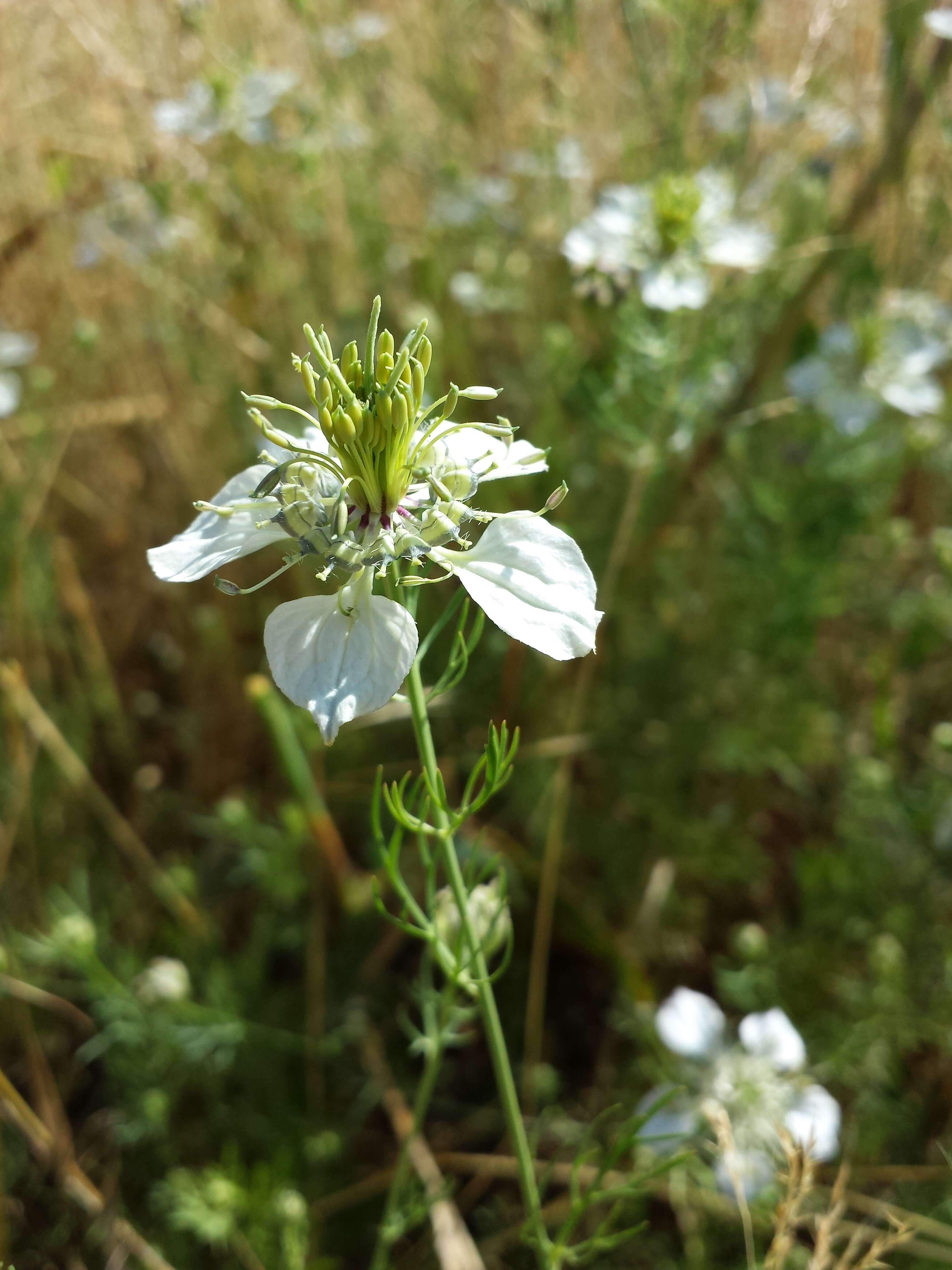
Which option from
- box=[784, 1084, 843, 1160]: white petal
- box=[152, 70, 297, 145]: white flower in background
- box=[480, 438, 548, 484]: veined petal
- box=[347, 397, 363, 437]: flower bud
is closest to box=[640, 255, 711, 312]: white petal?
box=[480, 438, 548, 484]: veined petal

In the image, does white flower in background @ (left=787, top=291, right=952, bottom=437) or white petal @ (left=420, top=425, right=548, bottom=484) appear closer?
white petal @ (left=420, top=425, right=548, bottom=484)

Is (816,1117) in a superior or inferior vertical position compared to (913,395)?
inferior

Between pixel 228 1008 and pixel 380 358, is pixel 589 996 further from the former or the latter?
pixel 380 358

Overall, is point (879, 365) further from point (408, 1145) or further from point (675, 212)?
point (408, 1145)

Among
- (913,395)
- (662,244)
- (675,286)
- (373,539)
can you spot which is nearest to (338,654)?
(373,539)

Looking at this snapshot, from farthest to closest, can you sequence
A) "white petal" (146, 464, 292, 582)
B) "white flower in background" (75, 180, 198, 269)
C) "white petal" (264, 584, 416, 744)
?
1. "white flower in background" (75, 180, 198, 269)
2. "white petal" (146, 464, 292, 582)
3. "white petal" (264, 584, 416, 744)

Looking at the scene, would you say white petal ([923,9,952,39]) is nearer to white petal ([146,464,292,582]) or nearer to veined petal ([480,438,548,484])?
veined petal ([480,438,548,484])

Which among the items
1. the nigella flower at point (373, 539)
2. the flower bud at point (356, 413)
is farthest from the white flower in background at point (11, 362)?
the flower bud at point (356, 413)

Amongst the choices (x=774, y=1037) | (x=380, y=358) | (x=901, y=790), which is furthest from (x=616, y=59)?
(x=774, y=1037)
